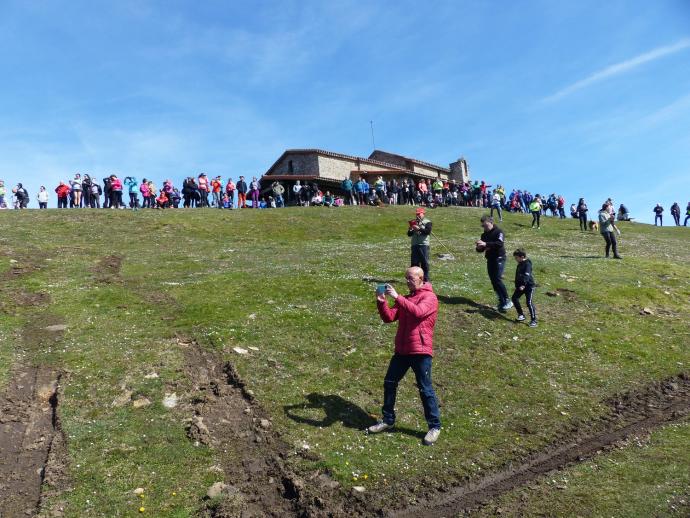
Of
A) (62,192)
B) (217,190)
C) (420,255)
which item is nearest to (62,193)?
(62,192)

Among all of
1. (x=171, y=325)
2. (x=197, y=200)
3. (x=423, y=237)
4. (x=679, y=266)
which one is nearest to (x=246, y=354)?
(x=171, y=325)

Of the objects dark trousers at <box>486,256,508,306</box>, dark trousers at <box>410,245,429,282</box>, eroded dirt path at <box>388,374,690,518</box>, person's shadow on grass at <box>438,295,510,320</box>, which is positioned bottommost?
eroded dirt path at <box>388,374,690,518</box>

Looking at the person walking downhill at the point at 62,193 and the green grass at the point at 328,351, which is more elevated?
the person walking downhill at the point at 62,193

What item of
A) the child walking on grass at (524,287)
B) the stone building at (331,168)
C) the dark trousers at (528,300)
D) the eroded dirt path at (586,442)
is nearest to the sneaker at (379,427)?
the eroded dirt path at (586,442)

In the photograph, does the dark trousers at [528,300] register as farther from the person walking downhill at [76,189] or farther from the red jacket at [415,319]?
the person walking downhill at [76,189]

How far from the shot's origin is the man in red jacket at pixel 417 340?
11.1 m

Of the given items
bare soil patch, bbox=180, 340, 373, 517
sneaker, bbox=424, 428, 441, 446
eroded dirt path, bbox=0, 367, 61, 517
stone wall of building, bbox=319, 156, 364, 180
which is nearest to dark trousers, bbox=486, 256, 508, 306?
sneaker, bbox=424, 428, 441, 446

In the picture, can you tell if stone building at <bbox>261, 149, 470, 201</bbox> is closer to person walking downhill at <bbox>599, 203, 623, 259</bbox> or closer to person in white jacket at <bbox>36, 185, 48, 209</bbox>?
person in white jacket at <bbox>36, 185, 48, 209</bbox>

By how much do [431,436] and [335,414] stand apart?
229 centimetres

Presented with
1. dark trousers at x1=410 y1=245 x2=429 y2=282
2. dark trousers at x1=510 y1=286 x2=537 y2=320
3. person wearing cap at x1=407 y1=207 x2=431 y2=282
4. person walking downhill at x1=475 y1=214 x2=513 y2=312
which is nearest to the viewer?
dark trousers at x1=510 y1=286 x2=537 y2=320

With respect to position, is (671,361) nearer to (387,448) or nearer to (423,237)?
(423,237)

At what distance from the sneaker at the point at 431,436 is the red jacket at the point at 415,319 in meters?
1.68

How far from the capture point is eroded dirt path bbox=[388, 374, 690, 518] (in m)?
9.77

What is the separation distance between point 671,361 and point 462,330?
20.3ft
